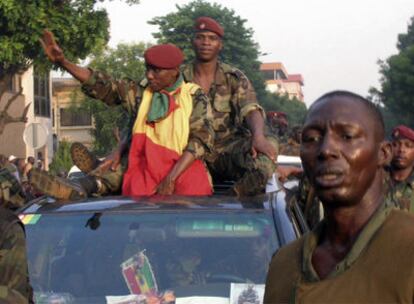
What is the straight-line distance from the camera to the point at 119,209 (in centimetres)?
476

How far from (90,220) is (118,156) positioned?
1.33 metres

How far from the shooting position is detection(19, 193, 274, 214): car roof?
4.76m

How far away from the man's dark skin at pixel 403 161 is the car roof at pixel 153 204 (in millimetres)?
3355

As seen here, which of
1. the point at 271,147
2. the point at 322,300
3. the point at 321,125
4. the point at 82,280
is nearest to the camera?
the point at 322,300

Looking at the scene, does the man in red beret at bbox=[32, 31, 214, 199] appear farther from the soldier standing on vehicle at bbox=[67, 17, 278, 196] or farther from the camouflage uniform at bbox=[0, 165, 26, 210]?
the camouflage uniform at bbox=[0, 165, 26, 210]

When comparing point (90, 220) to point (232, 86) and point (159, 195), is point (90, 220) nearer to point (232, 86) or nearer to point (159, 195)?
point (159, 195)

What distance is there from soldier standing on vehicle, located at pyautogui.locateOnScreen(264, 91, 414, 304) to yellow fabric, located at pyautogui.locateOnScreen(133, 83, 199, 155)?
3.11 metres

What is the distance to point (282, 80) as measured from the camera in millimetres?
171000

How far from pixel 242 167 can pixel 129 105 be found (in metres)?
0.75

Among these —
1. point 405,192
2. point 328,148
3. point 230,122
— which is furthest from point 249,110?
point 328,148

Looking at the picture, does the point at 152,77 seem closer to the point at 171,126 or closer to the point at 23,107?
the point at 171,126

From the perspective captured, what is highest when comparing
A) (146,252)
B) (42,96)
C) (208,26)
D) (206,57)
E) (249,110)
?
(208,26)

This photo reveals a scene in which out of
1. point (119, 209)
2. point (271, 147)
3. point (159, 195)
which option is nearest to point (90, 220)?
point (119, 209)

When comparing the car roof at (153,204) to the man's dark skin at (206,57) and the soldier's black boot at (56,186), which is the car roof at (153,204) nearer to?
the soldier's black boot at (56,186)
